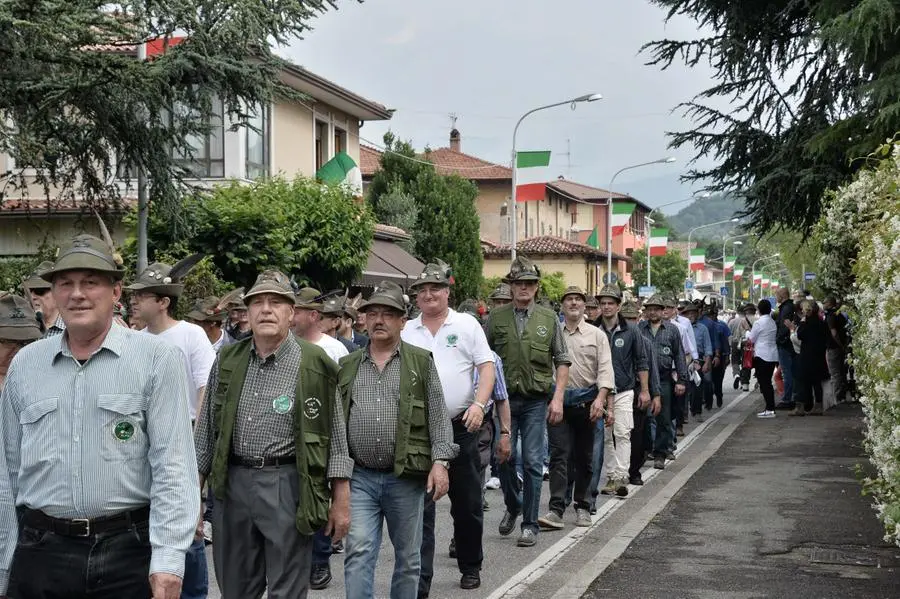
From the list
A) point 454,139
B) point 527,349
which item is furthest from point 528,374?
point 454,139

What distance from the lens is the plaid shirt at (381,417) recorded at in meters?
6.55

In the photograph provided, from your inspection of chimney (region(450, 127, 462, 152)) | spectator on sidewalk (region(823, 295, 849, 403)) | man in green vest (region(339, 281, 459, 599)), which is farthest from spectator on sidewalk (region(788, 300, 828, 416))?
chimney (region(450, 127, 462, 152))

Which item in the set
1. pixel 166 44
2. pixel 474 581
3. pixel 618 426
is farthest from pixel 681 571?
pixel 166 44

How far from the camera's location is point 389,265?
104 feet

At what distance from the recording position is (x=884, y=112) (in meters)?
14.8

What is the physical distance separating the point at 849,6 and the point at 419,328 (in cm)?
→ 1160

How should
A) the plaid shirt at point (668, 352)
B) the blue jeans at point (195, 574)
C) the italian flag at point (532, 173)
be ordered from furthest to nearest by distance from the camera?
the italian flag at point (532, 173)
the plaid shirt at point (668, 352)
the blue jeans at point (195, 574)

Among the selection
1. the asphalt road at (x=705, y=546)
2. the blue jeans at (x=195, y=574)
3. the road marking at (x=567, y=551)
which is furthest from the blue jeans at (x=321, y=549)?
the blue jeans at (x=195, y=574)

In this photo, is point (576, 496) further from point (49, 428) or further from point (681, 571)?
point (49, 428)

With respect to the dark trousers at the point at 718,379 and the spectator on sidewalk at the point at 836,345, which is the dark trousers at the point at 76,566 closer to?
the spectator on sidewalk at the point at 836,345

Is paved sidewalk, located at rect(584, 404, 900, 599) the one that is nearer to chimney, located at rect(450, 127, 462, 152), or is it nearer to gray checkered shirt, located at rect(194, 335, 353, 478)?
gray checkered shirt, located at rect(194, 335, 353, 478)

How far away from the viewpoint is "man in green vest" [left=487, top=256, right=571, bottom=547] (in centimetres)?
970

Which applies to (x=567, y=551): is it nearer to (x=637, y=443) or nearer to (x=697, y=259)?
(x=637, y=443)

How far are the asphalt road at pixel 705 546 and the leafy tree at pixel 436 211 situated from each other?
3093cm
